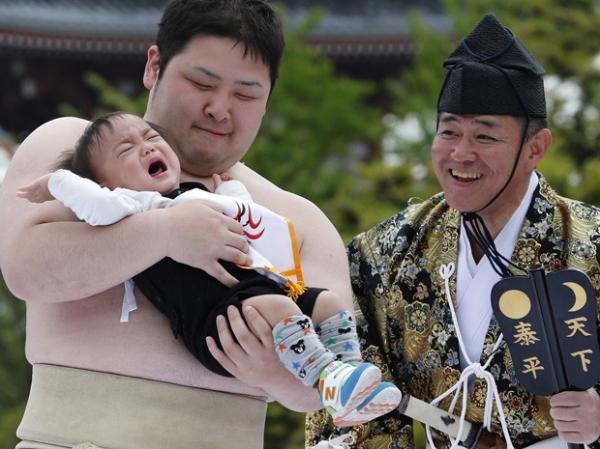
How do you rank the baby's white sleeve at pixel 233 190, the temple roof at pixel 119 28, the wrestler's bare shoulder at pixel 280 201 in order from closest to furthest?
the baby's white sleeve at pixel 233 190
the wrestler's bare shoulder at pixel 280 201
the temple roof at pixel 119 28

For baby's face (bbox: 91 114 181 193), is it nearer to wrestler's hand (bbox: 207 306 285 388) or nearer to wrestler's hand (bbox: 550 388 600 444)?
wrestler's hand (bbox: 207 306 285 388)

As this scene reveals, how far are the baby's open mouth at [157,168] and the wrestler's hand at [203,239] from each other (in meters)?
0.16

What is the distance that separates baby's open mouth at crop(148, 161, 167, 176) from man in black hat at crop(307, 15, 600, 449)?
34.4 inches

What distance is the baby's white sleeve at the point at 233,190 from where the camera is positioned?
2.78 m

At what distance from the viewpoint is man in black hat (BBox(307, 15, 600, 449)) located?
3264mm

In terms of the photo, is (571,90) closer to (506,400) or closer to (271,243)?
(506,400)

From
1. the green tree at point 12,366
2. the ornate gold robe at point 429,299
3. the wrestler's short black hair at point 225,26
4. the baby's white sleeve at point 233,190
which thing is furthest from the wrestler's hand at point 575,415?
the green tree at point 12,366

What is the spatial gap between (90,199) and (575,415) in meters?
1.25

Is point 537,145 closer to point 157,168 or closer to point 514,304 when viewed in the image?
point 514,304

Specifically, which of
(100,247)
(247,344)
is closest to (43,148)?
(100,247)

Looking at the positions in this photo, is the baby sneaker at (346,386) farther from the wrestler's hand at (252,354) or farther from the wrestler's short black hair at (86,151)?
the wrestler's short black hair at (86,151)

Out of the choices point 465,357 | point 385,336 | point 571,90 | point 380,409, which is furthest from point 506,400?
point 571,90

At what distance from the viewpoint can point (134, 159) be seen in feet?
8.60

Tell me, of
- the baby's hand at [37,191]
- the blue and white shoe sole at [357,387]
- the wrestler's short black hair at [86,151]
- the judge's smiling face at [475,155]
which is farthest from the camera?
the judge's smiling face at [475,155]
